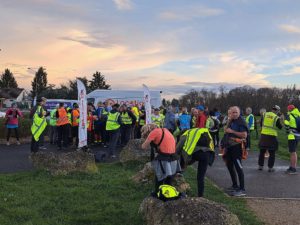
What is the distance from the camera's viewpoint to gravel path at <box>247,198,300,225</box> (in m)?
6.68

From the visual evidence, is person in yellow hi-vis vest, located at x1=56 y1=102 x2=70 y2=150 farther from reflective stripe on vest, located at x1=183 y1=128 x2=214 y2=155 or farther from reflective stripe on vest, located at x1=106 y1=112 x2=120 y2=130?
reflective stripe on vest, located at x1=183 y1=128 x2=214 y2=155

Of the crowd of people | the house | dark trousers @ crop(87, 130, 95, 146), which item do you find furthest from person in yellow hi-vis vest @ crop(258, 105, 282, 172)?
the house

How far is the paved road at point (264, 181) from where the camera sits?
881cm

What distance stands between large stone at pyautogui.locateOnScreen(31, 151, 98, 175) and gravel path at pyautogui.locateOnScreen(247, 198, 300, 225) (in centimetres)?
395

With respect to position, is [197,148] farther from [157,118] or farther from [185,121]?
[157,118]

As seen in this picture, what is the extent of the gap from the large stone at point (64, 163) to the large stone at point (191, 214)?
4.29 m

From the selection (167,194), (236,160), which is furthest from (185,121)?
(167,194)

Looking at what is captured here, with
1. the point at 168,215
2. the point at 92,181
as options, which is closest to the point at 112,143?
the point at 92,181

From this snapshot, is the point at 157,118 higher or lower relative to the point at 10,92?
lower

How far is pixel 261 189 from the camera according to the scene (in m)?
9.17

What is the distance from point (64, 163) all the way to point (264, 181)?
488cm

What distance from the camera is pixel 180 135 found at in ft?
38.7

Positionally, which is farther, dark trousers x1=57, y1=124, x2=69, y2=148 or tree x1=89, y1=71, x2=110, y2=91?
tree x1=89, y1=71, x2=110, y2=91

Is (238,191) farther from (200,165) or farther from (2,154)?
(2,154)
